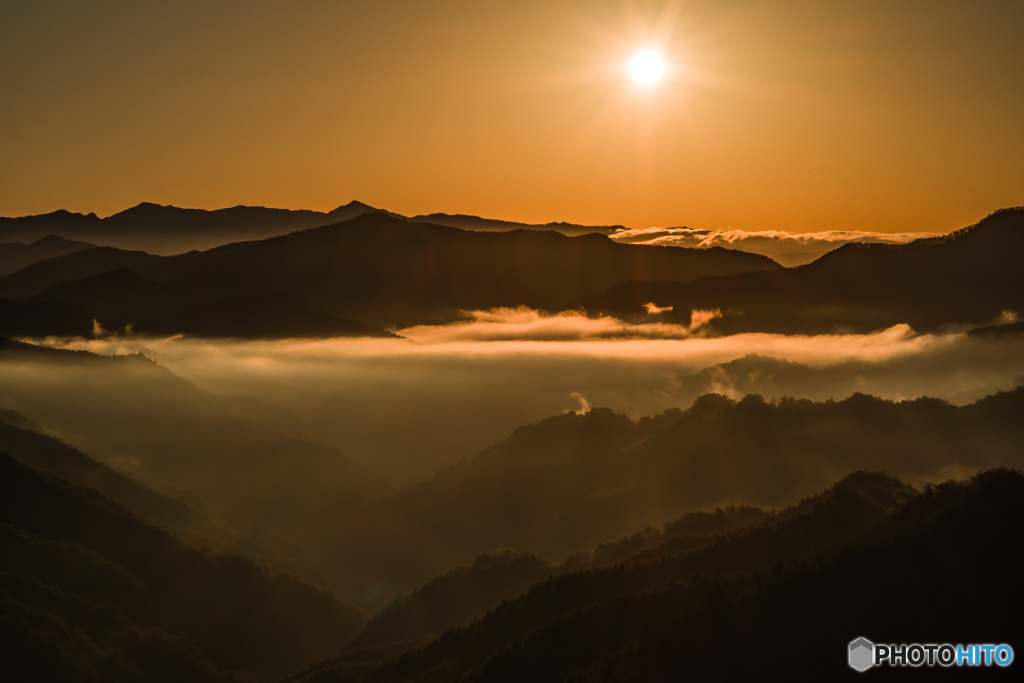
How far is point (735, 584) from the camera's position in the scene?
241 ft

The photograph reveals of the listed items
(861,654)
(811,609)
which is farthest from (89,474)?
(861,654)

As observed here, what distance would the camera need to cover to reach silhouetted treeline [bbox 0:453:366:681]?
9662 cm

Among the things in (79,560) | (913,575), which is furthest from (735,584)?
(79,560)

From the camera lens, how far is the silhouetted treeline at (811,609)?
59.7m

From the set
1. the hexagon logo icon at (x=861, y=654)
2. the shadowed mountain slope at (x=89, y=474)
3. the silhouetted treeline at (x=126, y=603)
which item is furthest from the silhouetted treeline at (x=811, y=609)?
the shadowed mountain slope at (x=89, y=474)

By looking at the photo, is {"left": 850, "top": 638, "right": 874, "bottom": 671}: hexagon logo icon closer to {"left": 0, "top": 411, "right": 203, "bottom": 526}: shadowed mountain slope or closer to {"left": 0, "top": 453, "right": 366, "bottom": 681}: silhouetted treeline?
{"left": 0, "top": 453, "right": 366, "bottom": 681}: silhouetted treeline

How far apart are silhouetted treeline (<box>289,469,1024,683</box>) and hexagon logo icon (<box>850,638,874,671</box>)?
0.61 meters

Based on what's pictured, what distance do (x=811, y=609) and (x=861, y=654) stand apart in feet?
18.5

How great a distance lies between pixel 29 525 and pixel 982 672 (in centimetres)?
13547

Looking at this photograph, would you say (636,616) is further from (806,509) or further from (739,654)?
(806,509)

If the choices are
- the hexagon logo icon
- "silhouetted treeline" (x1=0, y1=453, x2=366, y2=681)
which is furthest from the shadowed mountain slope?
the hexagon logo icon

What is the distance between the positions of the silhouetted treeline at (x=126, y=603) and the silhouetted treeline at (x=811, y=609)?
147 ft

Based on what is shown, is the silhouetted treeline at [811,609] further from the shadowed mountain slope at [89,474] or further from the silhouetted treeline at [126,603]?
the shadowed mountain slope at [89,474]

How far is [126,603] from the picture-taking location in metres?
124
